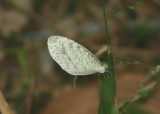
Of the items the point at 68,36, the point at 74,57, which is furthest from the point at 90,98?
the point at 74,57

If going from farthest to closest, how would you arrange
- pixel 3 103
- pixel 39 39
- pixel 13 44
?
1. pixel 39 39
2. pixel 13 44
3. pixel 3 103

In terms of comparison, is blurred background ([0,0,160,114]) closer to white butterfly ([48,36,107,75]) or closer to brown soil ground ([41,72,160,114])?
brown soil ground ([41,72,160,114])

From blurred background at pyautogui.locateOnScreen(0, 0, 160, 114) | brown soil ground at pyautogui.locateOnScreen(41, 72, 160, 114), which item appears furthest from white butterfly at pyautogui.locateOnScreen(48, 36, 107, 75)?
blurred background at pyautogui.locateOnScreen(0, 0, 160, 114)

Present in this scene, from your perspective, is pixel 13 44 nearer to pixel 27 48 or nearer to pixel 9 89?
pixel 9 89

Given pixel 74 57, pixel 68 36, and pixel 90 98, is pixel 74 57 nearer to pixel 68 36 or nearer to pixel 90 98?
pixel 90 98

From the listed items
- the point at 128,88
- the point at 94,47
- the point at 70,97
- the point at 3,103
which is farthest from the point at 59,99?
the point at 3,103

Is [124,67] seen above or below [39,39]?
below

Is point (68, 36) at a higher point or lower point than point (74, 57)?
lower

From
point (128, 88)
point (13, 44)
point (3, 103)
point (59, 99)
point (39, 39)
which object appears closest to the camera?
point (3, 103)
